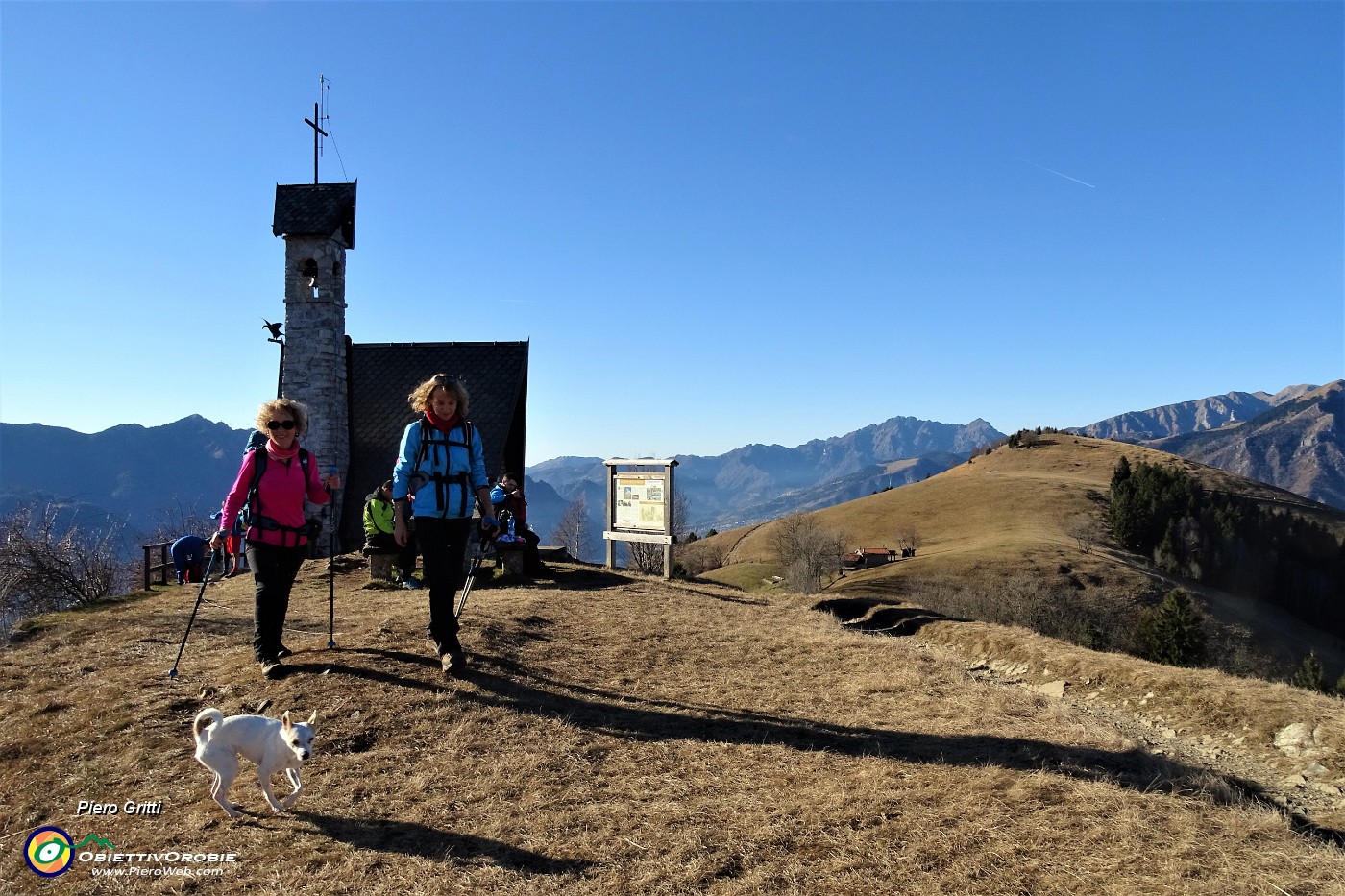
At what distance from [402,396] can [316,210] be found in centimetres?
514

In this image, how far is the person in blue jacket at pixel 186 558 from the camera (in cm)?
1611

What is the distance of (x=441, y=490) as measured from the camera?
691 centimetres

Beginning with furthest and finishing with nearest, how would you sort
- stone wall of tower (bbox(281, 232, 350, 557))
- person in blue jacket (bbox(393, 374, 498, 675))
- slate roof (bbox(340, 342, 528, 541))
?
slate roof (bbox(340, 342, 528, 541))
stone wall of tower (bbox(281, 232, 350, 557))
person in blue jacket (bbox(393, 374, 498, 675))

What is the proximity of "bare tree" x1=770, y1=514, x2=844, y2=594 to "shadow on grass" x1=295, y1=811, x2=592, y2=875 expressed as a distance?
Result: 2157 inches

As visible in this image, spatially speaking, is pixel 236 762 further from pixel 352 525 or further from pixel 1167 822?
pixel 352 525

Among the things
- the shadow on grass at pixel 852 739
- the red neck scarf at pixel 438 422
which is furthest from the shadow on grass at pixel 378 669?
the red neck scarf at pixel 438 422

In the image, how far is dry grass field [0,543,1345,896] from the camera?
4129 millimetres

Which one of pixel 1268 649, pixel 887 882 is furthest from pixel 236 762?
pixel 1268 649

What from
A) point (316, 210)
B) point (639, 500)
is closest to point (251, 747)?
point (639, 500)

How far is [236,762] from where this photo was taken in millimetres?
4562

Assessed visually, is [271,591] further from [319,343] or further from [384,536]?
[319,343]

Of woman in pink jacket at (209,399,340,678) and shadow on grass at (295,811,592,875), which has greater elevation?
woman in pink jacket at (209,399,340,678)

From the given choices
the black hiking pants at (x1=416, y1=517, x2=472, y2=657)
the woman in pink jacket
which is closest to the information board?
the black hiking pants at (x1=416, y1=517, x2=472, y2=657)

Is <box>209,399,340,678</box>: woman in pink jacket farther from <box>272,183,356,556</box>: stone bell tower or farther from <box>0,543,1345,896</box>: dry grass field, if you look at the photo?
<box>272,183,356,556</box>: stone bell tower
